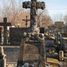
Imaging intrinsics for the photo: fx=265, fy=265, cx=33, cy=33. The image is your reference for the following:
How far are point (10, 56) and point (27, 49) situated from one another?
4.00 metres

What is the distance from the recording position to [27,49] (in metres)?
8.36

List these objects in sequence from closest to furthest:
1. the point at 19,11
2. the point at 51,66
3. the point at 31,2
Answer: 1. the point at 51,66
2. the point at 31,2
3. the point at 19,11

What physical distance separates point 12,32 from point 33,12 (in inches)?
124

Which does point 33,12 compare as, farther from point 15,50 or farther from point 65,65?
point 65,65

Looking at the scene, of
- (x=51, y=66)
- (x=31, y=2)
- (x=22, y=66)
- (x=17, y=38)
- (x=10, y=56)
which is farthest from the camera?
(x=17, y=38)

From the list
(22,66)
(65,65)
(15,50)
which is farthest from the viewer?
(15,50)

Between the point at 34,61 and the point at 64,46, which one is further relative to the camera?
the point at 64,46

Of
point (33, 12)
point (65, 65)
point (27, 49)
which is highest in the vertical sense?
point (33, 12)

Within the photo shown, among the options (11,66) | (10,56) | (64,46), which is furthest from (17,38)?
(11,66)

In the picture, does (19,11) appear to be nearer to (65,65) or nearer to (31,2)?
(31,2)

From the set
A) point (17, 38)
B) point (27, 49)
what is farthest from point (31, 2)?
point (27, 49)

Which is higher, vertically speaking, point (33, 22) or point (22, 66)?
point (33, 22)

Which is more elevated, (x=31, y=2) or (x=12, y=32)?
(x=31, y=2)

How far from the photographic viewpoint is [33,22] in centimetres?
1728
